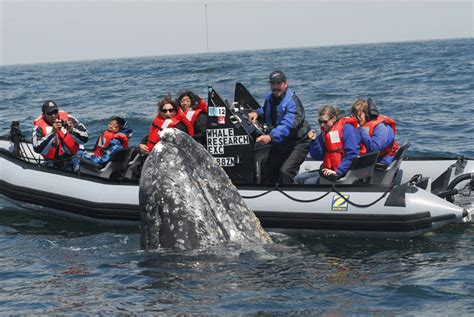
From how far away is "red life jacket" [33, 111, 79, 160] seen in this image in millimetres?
11023

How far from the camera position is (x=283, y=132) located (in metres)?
9.33

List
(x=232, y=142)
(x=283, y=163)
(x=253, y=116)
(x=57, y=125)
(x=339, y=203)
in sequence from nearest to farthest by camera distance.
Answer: (x=339, y=203)
(x=232, y=142)
(x=283, y=163)
(x=253, y=116)
(x=57, y=125)

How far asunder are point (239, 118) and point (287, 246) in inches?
74.7

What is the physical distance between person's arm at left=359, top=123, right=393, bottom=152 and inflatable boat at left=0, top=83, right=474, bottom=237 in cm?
24

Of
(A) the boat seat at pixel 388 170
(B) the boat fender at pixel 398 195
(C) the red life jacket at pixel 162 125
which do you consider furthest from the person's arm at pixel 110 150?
(B) the boat fender at pixel 398 195

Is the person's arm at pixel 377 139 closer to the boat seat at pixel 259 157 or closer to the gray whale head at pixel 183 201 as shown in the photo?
the boat seat at pixel 259 157

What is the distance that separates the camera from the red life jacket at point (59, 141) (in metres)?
11.0

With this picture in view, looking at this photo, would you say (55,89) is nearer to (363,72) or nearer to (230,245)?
(363,72)

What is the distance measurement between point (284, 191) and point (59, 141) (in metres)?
3.82

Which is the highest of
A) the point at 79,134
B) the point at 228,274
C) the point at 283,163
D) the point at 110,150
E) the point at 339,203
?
the point at 79,134

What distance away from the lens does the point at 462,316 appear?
20.5 ft

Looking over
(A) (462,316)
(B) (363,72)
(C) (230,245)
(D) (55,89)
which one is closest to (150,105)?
(D) (55,89)

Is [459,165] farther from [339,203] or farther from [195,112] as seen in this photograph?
[195,112]

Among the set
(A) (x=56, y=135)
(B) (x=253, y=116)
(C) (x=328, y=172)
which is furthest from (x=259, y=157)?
(A) (x=56, y=135)
